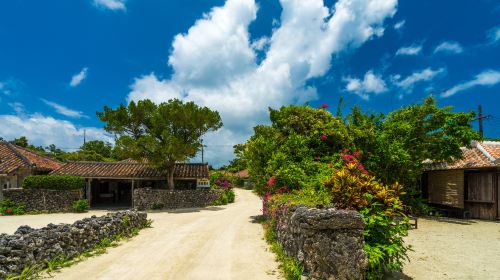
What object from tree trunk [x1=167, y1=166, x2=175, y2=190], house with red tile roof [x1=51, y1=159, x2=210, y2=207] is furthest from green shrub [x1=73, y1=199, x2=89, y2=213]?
tree trunk [x1=167, y1=166, x2=175, y2=190]

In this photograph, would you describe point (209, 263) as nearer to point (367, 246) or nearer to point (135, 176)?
point (367, 246)

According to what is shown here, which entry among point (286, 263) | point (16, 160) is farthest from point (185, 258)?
point (16, 160)

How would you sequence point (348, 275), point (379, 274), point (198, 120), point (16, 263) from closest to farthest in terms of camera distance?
point (348, 275)
point (379, 274)
point (16, 263)
point (198, 120)

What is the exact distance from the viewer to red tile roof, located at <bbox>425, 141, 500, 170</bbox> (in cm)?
1505

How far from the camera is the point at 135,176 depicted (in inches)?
915

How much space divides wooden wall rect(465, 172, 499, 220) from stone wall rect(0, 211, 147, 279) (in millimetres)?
17143

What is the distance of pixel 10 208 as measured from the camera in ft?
65.8

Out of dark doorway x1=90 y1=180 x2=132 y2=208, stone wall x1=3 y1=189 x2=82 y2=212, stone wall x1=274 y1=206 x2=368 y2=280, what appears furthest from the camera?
dark doorway x1=90 y1=180 x2=132 y2=208

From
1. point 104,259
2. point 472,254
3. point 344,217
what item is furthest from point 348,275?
point 104,259

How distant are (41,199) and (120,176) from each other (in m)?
5.13

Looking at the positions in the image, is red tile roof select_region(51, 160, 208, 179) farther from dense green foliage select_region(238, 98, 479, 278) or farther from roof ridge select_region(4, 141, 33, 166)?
dense green foliage select_region(238, 98, 479, 278)

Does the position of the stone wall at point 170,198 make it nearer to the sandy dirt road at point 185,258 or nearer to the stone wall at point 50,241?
the sandy dirt road at point 185,258

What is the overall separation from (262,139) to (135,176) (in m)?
12.7

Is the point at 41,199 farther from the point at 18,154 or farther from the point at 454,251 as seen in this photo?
the point at 454,251
